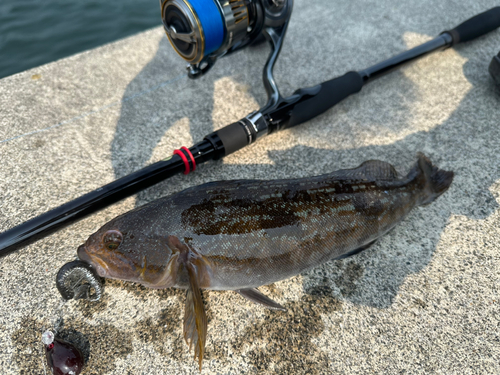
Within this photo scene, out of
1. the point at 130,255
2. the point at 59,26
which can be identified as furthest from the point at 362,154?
the point at 59,26

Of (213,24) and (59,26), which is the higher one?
(213,24)

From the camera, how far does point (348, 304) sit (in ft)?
7.29

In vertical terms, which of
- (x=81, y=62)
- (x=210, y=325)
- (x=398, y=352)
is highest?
(x=81, y=62)

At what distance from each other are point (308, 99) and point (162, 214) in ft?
5.86

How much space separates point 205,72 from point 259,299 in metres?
1.85

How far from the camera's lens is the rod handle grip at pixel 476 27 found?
12.4 feet

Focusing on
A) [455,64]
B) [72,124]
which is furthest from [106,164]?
[455,64]

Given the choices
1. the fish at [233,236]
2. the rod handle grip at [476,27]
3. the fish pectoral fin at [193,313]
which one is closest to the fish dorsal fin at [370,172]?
the fish at [233,236]

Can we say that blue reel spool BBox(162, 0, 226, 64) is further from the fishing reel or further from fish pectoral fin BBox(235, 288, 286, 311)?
fish pectoral fin BBox(235, 288, 286, 311)

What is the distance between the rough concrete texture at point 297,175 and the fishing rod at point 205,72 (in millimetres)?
245

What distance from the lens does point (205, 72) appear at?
286 cm

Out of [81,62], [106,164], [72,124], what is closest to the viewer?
[106,164]

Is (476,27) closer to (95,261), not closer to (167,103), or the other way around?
(167,103)

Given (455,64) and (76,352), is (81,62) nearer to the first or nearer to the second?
(76,352)
